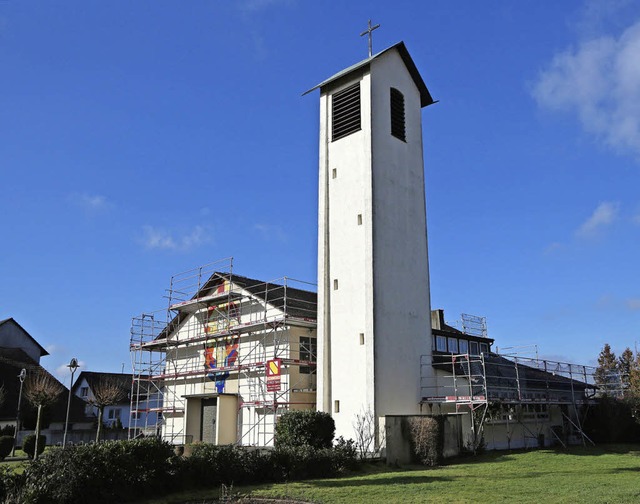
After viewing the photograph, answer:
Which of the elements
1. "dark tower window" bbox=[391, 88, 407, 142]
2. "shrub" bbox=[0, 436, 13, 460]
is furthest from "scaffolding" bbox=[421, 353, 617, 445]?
"shrub" bbox=[0, 436, 13, 460]

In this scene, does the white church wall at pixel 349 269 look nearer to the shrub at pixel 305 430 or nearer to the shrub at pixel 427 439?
the shrub at pixel 427 439

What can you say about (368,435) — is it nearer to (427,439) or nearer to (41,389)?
(427,439)

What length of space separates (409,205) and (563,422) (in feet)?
52.7

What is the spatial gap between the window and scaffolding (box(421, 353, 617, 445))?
592 cm

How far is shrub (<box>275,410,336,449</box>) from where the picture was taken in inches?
911

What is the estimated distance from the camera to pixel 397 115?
31.8 metres

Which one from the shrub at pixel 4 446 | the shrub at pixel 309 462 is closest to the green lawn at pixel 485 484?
the shrub at pixel 309 462

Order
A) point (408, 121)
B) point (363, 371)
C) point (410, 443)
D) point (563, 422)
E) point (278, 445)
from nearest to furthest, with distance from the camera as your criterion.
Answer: point (278, 445)
point (410, 443)
point (363, 371)
point (408, 121)
point (563, 422)

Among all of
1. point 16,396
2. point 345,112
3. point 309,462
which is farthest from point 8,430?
point 345,112

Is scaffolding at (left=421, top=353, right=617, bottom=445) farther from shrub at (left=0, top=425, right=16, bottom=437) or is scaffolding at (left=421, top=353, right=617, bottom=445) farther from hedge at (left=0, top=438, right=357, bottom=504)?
shrub at (left=0, top=425, right=16, bottom=437)

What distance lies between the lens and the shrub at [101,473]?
14.4 meters

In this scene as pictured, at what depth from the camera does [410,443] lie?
81.6 feet

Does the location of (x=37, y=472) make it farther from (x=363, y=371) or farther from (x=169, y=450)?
(x=363, y=371)

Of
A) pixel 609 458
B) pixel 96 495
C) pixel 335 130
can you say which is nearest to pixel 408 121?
pixel 335 130
